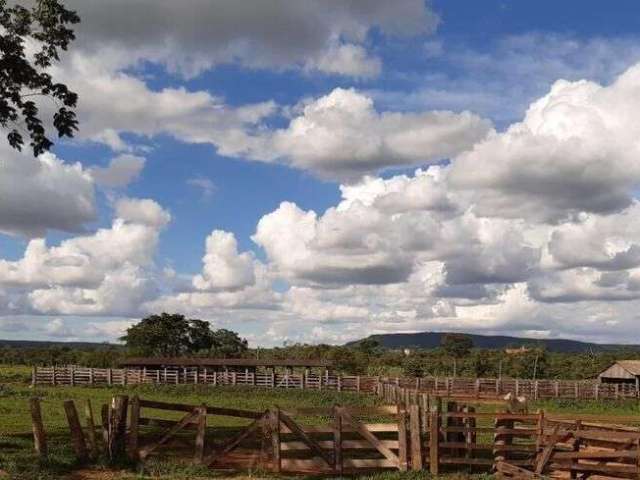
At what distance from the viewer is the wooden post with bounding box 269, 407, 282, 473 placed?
17109 mm

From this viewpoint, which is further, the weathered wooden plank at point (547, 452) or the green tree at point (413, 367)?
the green tree at point (413, 367)

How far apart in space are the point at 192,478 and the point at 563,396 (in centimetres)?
4979

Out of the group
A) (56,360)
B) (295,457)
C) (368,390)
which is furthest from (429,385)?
(56,360)

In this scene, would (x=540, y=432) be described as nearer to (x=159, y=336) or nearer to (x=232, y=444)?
(x=232, y=444)

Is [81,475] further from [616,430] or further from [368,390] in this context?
[368,390]

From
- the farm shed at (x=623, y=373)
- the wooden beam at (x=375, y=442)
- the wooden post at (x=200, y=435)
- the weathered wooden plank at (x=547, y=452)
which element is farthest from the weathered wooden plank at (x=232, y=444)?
the farm shed at (x=623, y=373)

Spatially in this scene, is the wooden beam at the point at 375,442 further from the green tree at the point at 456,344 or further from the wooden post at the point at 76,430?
the green tree at the point at 456,344

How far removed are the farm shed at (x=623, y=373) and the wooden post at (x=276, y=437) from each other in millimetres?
60358

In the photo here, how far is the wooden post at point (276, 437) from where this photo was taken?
17.1 meters

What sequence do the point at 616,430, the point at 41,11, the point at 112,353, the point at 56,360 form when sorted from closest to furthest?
the point at 616,430
the point at 41,11
the point at 112,353
the point at 56,360

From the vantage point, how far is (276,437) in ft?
56.4

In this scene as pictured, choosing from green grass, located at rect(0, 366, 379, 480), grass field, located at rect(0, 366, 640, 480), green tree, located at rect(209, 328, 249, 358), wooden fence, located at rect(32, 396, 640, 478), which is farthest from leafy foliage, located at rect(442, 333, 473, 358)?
wooden fence, located at rect(32, 396, 640, 478)

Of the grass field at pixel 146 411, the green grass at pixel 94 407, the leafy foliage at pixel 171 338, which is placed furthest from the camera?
the leafy foliage at pixel 171 338

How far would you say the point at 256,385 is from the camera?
63.9 metres
